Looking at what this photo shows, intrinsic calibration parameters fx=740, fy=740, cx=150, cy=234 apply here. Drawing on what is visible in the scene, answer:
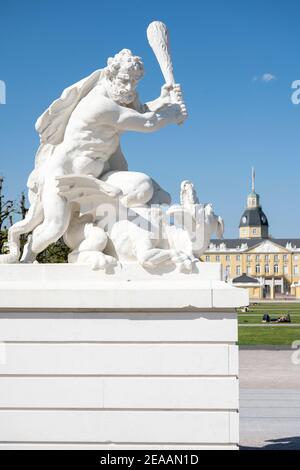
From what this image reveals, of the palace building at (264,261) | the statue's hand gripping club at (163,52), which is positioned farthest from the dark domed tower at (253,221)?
the statue's hand gripping club at (163,52)

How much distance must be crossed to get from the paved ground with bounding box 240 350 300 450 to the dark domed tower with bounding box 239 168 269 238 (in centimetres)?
14587

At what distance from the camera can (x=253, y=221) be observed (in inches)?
6609

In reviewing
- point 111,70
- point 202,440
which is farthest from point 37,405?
point 111,70

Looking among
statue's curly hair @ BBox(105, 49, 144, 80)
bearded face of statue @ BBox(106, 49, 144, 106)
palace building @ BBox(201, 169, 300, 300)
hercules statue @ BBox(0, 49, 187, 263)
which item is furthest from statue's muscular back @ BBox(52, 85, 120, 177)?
palace building @ BBox(201, 169, 300, 300)

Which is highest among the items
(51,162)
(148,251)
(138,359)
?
(51,162)

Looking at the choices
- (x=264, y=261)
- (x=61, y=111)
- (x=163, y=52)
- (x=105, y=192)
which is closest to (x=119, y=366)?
(x=105, y=192)

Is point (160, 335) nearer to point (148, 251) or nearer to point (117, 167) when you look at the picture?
point (148, 251)

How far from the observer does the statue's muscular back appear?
755 cm

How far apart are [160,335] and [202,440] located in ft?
3.45

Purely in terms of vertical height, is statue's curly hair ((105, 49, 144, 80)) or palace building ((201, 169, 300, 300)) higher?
palace building ((201, 169, 300, 300))

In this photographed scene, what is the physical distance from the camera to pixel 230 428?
22.6 feet

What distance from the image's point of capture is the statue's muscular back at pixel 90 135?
24.8 feet

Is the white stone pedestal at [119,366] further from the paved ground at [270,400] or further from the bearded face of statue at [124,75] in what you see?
the paved ground at [270,400]

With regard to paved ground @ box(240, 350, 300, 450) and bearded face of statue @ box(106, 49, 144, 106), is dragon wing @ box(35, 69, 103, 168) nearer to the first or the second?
bearded face of statue @ box(106, 49, 144, 106)
